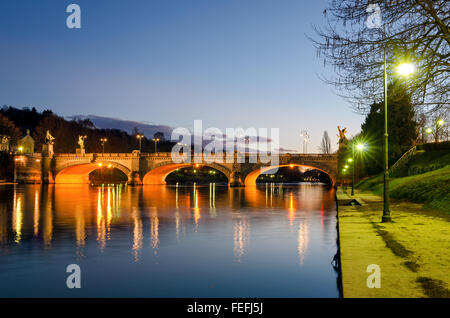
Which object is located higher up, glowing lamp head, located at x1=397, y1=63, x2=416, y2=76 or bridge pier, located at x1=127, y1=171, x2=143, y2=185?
glowing lamp head, located at x1=397, y1=63, x2=416, y2=76

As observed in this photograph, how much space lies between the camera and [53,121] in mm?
123562

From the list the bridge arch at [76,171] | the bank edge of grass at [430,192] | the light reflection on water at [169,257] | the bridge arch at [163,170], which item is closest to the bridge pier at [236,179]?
the bridge arch at [163,170]

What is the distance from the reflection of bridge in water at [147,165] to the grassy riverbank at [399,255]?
5798cm

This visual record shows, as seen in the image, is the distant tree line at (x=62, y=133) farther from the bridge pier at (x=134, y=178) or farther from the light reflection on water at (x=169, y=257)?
the light reflection on water at (x=169, y=257)

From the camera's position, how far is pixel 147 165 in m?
88.6

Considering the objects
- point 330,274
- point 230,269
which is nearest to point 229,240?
point 230,269

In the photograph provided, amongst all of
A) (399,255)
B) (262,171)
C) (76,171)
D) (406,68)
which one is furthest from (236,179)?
(399,255)

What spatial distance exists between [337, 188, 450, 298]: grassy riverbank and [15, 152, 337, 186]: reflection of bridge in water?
2283 inches

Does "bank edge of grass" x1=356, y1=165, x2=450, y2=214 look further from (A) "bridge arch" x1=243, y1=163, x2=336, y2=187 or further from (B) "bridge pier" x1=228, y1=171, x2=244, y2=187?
(B) "bridge pier" x1=228, y1=171, x2=244, y2=187

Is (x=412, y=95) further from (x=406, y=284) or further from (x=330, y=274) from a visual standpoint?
(x=406, y=284)

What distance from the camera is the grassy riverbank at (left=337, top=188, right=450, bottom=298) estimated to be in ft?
27.3

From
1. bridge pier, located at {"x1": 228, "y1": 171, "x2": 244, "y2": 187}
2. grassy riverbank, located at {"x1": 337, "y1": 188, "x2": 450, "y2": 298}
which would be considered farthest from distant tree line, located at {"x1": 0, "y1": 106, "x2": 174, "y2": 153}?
grassy riverbank, located at {"x1": 337, "y1": 188, "x2": 450, "y2": 298}

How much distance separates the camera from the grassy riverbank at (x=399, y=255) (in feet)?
27.3
